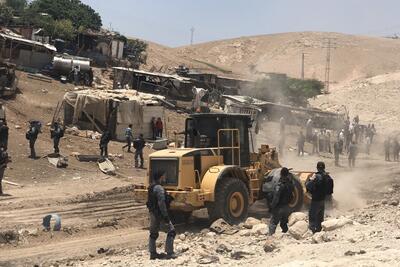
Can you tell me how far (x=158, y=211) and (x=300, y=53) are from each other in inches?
4467

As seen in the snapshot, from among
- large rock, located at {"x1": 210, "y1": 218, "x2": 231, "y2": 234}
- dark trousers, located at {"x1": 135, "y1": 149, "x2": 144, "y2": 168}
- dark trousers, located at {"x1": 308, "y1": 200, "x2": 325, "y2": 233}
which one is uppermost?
dark trousers, located at {"x1": 135, "y1": 149, "x2": 144, "y2": 168}

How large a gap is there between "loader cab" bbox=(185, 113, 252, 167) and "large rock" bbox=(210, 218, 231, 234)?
152 cm

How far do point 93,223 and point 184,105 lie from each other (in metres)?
26.5

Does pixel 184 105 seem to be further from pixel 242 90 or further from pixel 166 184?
pixel 166 184

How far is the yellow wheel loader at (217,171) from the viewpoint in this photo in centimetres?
1177

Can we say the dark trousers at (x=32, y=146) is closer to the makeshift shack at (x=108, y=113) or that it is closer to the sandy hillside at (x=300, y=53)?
the makeshift shack at (x=108, y=113)

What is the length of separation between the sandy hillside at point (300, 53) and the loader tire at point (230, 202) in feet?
290

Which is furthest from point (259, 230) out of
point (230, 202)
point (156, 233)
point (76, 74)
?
point (76, 74)

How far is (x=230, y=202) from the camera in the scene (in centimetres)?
1218

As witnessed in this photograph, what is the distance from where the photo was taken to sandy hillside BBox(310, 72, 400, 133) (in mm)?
54688

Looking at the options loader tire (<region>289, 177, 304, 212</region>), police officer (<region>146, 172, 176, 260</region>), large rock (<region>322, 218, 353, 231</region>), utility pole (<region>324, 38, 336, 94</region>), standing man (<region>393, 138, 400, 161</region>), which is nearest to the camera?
police officer (<region>146, 172, 176, 260</region>)

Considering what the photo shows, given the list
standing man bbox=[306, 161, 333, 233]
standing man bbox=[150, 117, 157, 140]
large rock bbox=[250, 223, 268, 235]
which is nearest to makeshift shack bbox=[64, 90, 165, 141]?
standing man bbox=[150, 117, 157, 140]

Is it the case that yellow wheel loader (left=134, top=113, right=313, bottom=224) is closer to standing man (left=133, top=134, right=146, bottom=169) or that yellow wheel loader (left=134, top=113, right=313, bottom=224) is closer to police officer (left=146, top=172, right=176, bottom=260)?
police officer (left=146, top=172, right=176, bottom=260)

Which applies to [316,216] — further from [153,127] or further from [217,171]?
[153,127]
